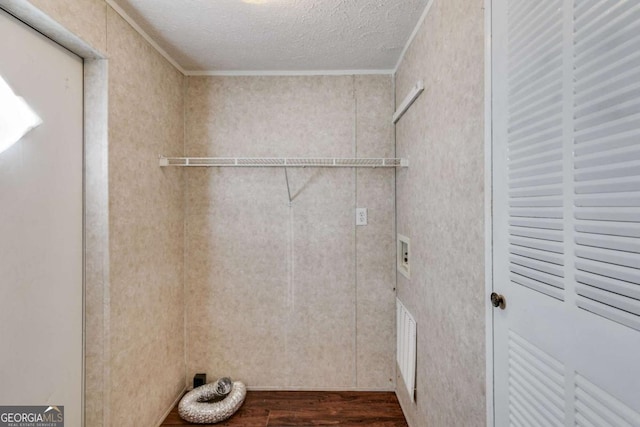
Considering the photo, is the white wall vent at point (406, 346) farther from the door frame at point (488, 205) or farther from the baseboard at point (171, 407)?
the baseboard at point (171, 407)

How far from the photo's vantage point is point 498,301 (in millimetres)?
893

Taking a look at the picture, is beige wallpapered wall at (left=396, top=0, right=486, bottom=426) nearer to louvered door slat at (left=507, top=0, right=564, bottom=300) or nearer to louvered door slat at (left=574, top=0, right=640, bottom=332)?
louvered door slat at (left=507, top=0, right=564, bottom=300)

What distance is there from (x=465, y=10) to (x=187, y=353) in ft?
8.85

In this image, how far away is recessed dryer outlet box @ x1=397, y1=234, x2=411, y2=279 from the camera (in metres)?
1.86

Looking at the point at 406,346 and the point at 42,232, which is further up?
the point at 42,232

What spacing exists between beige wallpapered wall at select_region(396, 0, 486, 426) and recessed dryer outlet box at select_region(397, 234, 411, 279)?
0.29 ft

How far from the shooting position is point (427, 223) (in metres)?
1.52

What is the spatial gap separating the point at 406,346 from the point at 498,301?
1.15 meters

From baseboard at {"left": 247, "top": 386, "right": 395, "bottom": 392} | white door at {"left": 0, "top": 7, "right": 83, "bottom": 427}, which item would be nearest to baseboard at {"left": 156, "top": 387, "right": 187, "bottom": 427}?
baseboard at {"left": 247, "top": 386, "right": 395, "bottom": 392}

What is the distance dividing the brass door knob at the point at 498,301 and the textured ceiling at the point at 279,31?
146cm

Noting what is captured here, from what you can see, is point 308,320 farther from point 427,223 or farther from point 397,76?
point 397,76

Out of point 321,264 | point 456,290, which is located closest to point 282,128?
point 321,264

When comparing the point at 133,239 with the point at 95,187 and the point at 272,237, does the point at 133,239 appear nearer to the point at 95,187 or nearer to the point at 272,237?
the point at 95,187

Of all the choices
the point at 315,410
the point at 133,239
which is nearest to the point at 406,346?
the point at 315,410
